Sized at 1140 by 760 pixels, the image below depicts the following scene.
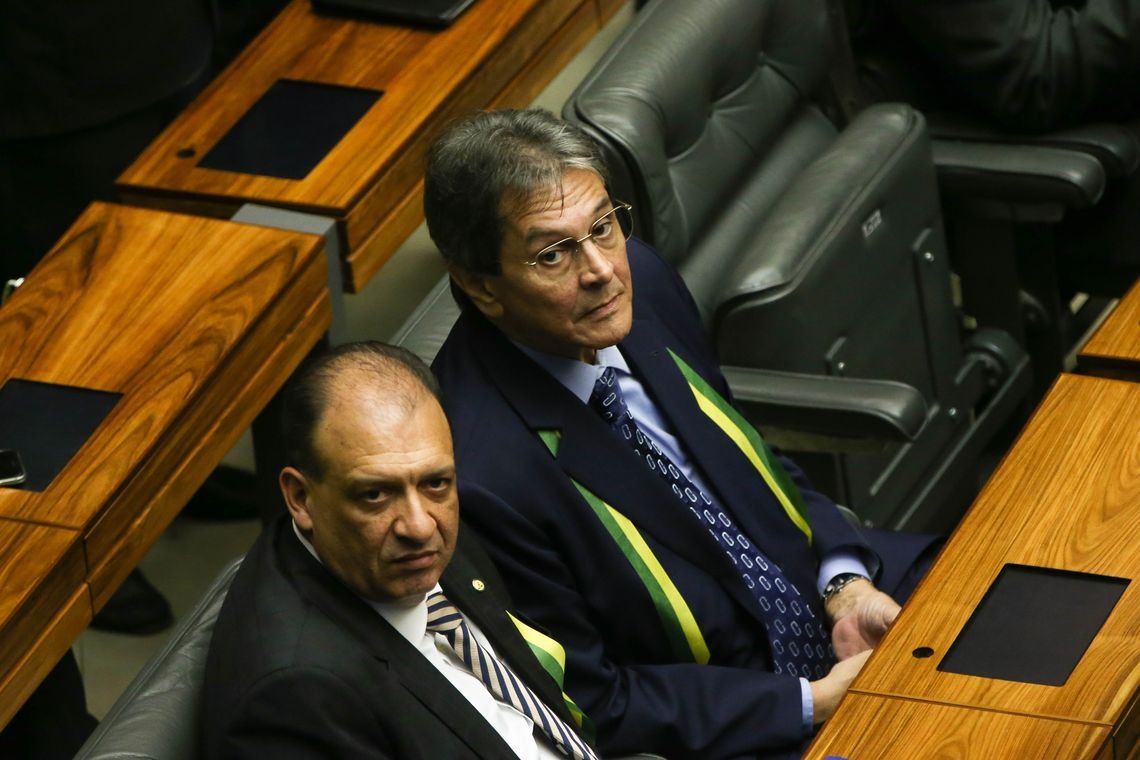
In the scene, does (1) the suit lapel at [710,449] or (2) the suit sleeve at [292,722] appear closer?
(2) the suit sleeve at [292,722]

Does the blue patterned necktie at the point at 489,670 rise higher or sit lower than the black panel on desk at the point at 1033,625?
lower

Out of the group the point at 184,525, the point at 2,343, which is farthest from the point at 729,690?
the point at 184,525

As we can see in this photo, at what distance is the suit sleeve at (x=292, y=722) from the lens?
78.7 inches

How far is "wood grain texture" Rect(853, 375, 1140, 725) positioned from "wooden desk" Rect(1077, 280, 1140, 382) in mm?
59

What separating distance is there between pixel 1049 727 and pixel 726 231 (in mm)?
1441

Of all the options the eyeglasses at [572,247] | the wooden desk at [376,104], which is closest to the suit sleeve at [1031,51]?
the wooden desk at [376,104]

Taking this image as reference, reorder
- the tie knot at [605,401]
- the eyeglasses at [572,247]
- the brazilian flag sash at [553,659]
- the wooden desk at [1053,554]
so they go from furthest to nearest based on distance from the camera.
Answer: the tie knot at [605,401]
the eyeglasses at [572,247]
the brazilian flag sash at [553,659]
the wooden desk at [1053,554]

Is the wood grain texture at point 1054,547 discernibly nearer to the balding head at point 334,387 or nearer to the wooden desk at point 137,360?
the balding head at point 334,387

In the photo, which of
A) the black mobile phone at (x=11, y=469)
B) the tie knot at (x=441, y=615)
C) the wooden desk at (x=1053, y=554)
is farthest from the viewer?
the black mobile phone at (x=11, y=469)

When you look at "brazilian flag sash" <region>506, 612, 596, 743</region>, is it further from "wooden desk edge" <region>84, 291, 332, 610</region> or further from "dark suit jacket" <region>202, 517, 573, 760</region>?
"wooden desk edge" <region>84, 291, 332, 610</region>

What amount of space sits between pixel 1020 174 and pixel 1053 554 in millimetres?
1348

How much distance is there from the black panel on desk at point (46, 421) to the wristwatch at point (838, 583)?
99 centimetres

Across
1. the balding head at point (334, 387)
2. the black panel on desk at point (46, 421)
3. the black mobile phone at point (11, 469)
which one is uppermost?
the balding head at point (334, 387)

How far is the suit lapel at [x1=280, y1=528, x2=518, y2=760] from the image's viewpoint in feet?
6.95
